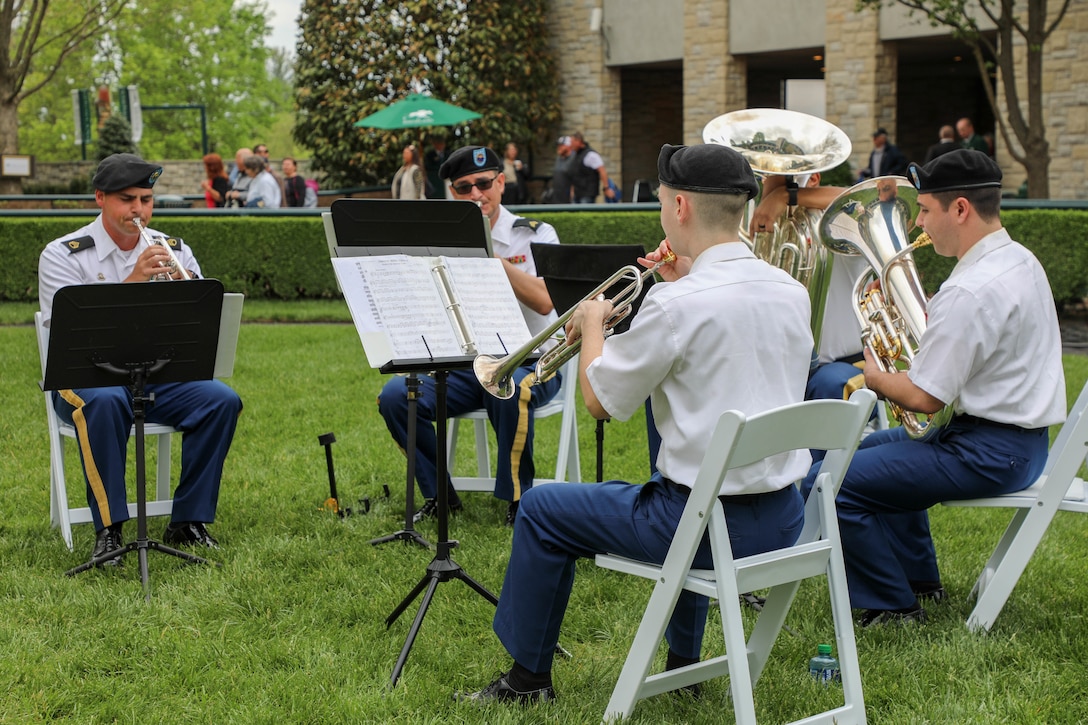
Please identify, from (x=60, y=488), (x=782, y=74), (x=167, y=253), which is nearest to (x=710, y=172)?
(x=167, y=253)

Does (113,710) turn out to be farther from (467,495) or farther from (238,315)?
(467,495)

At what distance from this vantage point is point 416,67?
2133 centimetres

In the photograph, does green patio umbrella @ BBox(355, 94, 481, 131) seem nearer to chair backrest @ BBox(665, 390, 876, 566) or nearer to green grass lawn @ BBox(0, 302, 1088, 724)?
green grass lawn @ BBox(0, 302, 1088, 724)

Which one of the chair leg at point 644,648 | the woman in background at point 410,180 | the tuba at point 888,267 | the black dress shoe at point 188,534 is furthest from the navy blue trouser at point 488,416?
the woman in background at point 410,180

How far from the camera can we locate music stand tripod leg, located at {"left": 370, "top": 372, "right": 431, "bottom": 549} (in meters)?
4.37

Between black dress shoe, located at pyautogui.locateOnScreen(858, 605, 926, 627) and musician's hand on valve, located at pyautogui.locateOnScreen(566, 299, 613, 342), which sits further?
black dress shoe, located at pyautogui.locateOnScreen(858, 605, 926, 627)

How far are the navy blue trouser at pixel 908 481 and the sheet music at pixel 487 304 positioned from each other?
3.72 feet

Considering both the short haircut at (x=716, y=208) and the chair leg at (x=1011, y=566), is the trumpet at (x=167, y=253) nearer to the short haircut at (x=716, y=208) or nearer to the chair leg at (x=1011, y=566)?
the short haircut at (x=716, y=208)

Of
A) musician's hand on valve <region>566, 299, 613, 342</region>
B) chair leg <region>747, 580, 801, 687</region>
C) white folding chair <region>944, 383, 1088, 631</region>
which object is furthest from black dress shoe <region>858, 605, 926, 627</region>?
musician's hand on valve <region>566, 299, 613, 342</region>

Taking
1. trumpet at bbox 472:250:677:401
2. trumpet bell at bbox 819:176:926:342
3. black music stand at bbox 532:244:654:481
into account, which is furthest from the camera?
black music stand at bbox 532:244:654:481

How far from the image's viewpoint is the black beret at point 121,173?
5070 mm

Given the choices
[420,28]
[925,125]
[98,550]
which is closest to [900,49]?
[925,125]

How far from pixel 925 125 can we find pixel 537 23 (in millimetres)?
8231

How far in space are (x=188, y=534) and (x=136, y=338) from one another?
1.13m
